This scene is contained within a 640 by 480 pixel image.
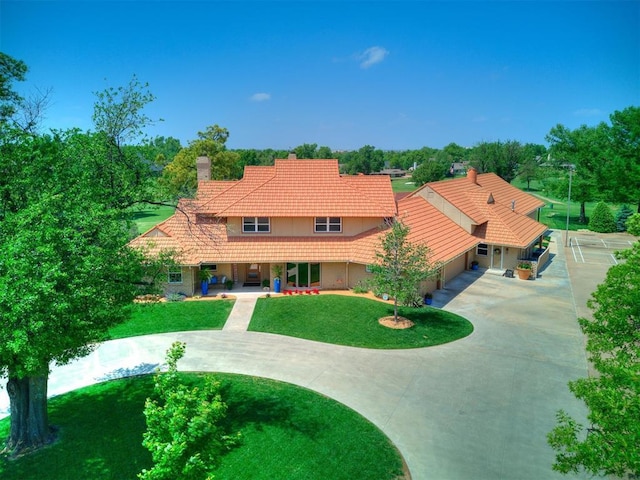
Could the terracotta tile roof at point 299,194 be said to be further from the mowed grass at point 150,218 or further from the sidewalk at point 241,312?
the mowed grass at point 150,218

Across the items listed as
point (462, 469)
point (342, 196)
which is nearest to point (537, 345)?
point (462, 469)

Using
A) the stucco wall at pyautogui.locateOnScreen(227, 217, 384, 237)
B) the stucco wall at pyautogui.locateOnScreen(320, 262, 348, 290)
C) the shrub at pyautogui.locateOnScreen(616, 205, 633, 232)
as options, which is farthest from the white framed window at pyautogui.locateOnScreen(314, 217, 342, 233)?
the shrub at pyautogui.locateOnScreen(616, 205, 633, 232)

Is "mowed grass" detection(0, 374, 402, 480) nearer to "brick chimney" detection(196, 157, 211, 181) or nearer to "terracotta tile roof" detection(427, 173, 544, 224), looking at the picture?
"brick chimney" detection(196, 157, 211, 181)

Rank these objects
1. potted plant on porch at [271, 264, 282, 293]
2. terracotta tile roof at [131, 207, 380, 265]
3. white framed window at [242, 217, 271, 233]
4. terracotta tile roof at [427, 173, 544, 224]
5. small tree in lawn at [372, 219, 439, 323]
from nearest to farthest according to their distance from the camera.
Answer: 1. small tree in lawn at [372, 219, 439, 323]
2. terracotta tile roof at [131, 207, 380, 265]
3. potted plant on porch at [271, 264, 282, 293]
4. white framed window at [242, 217, 271, 233]
5. terracotta tile roof at [427, 173, 544, 224]

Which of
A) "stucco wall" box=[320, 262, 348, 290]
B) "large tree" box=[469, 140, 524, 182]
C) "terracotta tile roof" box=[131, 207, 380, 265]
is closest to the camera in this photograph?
"terracotta tile roof" box=[131, 207, 380, 265]

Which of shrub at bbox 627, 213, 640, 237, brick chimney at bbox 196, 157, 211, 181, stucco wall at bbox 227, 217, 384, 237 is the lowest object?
stucco wall at bbox 227, 217, 384, 237

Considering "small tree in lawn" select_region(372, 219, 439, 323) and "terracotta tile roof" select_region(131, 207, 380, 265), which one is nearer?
"small tree in lawn" select_region(372, 219, 439, 323)

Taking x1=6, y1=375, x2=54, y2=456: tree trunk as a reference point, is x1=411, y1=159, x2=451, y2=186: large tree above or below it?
above
